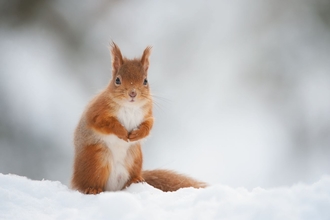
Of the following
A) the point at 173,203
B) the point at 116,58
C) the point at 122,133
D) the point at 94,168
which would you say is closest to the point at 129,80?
the point at 116,58

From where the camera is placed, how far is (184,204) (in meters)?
1.94

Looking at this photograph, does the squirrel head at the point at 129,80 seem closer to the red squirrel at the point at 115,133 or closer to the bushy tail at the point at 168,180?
the red squirrel at the point at 115,133

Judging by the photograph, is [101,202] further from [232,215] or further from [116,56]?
[116,56]

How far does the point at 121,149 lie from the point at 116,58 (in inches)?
20.2

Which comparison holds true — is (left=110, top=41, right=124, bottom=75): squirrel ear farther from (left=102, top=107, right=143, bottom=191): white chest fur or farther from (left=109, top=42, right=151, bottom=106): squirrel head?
(left=102, top=107, right=143, bottom=191): white chest fur

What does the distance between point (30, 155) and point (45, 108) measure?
0.69 metres

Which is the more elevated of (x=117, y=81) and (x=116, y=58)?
(x=116, y=58)

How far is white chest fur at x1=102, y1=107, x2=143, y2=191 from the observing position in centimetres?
284

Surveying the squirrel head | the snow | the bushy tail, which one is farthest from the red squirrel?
the snow

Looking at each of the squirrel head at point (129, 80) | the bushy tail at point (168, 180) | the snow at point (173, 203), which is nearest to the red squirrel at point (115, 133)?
the squirrel head at point (129, 80)

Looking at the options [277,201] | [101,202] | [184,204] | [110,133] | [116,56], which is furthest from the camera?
[116,56]

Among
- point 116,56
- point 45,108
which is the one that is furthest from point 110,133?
point 45,108

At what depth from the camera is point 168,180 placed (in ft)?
10.6

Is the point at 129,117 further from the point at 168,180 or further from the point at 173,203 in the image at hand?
the point at 173,203
